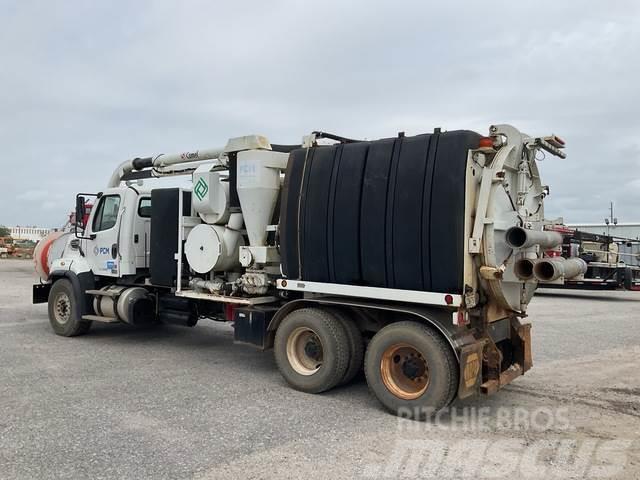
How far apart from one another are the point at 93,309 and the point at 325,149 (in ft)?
17.5

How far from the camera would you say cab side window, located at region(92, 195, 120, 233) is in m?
9.35

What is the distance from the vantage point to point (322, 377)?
6.29 metres

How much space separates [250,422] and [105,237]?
5275 millimetres

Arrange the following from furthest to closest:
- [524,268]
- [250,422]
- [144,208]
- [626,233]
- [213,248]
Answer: [626,233]
[144,208]
[213,248]
[524,268]
[250,422]

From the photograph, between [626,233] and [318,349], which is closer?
[318,349]

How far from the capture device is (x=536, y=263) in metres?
5.47

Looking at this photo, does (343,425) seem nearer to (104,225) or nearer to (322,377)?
(322,377)

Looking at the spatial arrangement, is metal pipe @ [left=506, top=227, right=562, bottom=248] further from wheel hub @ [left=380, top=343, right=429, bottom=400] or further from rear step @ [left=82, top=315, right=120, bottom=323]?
rear step @ [left=82, top=315, right=120, bottom=323]

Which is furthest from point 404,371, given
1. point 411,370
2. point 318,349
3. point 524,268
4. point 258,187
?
point 258,187

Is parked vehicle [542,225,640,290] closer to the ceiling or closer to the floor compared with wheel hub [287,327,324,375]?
closer to the ceiling

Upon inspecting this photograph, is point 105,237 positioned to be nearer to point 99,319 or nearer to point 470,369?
point 99,319

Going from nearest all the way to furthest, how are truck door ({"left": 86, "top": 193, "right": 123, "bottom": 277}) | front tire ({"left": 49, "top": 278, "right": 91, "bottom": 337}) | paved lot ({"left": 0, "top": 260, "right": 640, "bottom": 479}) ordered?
1. paved lot ({"left": 0, "top": 260, "right": 640, "bottom": 479})
2. truck door ({"left": 86, "top": 193, "right": 123, "bottom": 277})
3. front tire ({"left": 49, "top": 278, "right": 91, "bottom": 337})

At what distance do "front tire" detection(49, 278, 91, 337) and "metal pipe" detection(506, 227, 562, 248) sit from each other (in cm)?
709

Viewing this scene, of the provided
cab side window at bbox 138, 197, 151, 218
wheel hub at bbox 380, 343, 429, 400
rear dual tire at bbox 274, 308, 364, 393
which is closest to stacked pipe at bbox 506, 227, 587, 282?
wheel hub at bbox 380, 343, 429, 400
